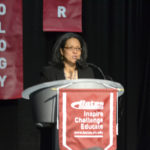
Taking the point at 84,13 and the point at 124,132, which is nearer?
the point at 84,13

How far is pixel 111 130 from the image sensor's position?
1.16 m

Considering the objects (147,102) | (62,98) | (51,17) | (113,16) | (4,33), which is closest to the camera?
(62,98)

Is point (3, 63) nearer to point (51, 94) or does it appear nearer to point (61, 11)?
point (61, 11)

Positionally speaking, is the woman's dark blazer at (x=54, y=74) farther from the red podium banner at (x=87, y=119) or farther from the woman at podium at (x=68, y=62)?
the red podium banner at (x=87, y=119)

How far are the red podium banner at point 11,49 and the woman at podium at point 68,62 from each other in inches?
24.3

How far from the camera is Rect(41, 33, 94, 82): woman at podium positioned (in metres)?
1.50

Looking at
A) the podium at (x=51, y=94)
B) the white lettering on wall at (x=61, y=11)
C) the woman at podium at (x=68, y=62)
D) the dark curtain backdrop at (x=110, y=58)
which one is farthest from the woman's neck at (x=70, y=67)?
the white lettering on wall at (x=61, y=11)

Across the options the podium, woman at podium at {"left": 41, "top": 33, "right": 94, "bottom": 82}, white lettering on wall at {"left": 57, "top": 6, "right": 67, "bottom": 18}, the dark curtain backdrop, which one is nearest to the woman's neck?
woman at podium at {"left": 41, "top": 33, "right": 94, "bottom": 82}

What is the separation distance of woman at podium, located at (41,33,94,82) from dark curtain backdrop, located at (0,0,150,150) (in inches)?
24.6

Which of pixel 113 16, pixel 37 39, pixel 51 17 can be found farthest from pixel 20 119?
pixel 113 16

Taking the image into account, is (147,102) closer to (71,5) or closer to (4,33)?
(71,5)

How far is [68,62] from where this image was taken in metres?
1.53

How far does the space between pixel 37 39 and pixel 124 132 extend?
116 cm

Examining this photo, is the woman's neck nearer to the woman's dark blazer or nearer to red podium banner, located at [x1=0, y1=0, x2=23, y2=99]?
the woman's dark blazer
